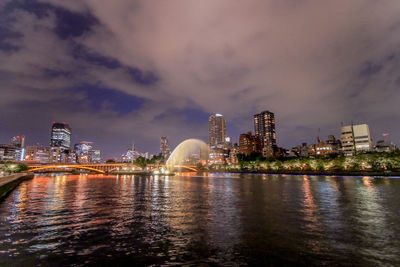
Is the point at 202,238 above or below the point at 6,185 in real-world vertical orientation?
below

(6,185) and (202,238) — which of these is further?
(6,185)

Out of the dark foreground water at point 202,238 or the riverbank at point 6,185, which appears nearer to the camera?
the dark foreground water at point 202,238

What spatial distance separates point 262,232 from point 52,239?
48.5 feet

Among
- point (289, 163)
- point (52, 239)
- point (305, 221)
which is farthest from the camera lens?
point (289, 163)

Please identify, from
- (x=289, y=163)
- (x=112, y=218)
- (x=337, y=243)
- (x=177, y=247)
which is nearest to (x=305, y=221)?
(x=337, y=243)

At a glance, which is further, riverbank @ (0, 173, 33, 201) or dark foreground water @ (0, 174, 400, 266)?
riverbank @ (0, 173, 33, 201)

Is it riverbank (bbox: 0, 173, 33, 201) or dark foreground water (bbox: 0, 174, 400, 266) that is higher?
riverbank (bbox: 0, 173, 33, 201)

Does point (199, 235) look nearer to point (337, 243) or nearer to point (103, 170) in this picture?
point (337, 243)

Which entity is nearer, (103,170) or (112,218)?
(112,218)

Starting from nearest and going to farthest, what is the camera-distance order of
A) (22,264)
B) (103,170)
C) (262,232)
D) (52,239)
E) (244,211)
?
1. (22,264)
2. (52,239)
3. (262,232)
4. (244,211)
5. (103,170)

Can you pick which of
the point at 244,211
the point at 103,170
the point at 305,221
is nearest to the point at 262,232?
the point at 305,221

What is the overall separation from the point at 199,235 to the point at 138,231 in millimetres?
4906

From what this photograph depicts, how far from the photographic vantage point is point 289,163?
16638cm

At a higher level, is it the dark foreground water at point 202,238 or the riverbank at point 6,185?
the riverbank at point 6,185
